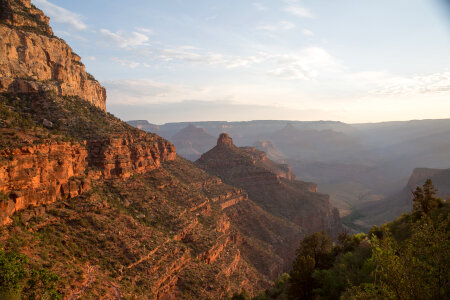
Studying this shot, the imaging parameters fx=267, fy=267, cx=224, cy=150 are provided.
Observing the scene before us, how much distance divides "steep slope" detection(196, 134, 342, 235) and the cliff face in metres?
48.9

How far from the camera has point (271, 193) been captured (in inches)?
3499

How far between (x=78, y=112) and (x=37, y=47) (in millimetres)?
10321

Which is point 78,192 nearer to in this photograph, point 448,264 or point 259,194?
point 448,264

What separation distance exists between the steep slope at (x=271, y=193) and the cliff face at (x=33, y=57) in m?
48.9

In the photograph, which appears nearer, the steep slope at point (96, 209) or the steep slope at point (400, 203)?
the steep slope at point (96, 209)

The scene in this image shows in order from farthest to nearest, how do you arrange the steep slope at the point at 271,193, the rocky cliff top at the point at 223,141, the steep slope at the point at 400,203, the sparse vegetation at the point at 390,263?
the steep slope at the point at 400,203, the rocky cliff top at the point at 223,141, the steep slope at the point at 271,193, the sparse vegetation at the point at 390,263

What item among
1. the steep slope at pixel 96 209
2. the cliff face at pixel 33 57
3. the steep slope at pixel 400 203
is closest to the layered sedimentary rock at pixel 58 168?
A: the steep slope at pixel 96 209

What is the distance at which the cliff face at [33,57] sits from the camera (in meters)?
33.6

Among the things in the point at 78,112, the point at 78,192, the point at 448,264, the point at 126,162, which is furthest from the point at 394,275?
the point at 78,112

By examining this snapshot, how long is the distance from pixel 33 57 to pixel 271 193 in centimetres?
7215

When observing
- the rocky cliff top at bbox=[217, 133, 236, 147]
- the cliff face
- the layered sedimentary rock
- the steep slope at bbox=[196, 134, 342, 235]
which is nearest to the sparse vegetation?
the layered sedimentary rock

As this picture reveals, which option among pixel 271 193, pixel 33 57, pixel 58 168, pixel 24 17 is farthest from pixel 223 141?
pixel 58 168

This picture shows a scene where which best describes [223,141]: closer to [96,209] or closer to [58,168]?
[96,209]

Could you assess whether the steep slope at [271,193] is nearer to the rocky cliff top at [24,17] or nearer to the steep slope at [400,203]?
the steep slope at [400,203]
